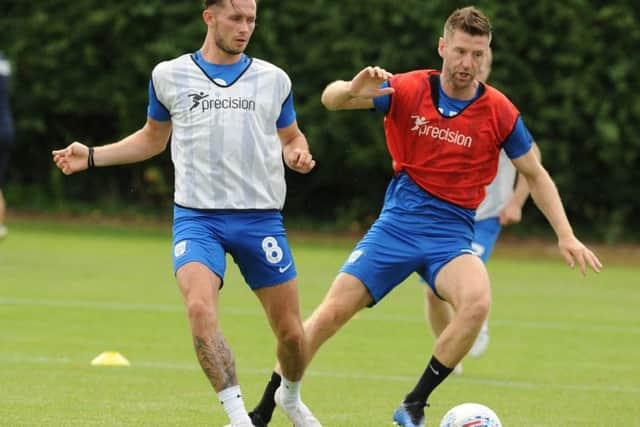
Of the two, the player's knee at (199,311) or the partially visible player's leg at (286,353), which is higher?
the player's knee at (199,311)

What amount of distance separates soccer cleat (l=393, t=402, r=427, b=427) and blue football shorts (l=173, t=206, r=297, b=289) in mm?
1121

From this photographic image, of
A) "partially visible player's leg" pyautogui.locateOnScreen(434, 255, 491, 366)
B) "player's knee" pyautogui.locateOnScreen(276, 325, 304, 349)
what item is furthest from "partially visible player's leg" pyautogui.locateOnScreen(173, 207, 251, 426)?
"partially visible player's leg" pyautogui.locateOnScreen(434, 255, 491, 366)

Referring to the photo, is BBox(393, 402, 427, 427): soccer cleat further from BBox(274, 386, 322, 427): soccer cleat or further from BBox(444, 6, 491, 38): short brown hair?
BBox(444, 6, 491, 38): short brown hair

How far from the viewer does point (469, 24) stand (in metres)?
8.10

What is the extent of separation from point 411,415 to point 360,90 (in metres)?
1.85

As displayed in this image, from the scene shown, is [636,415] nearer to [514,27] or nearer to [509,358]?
[509,358]

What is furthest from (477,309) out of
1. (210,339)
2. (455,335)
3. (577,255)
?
(210,339)

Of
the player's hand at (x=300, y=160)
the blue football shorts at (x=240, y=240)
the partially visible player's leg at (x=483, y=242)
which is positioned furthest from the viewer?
the partially visible player's leg at (x=483, y=242)

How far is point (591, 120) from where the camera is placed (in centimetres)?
2495

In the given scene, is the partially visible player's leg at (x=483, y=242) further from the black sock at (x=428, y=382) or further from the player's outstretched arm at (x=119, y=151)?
the player's outstretched arm at (x=119, y=151)

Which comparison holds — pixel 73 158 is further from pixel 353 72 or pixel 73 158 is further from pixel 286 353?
pixel 353 72

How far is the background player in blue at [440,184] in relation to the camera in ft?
26.7

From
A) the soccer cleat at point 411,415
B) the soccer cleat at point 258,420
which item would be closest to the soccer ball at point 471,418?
the soccer cleat at point 411,415

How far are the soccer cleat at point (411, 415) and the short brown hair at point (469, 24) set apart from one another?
7.01 ft
